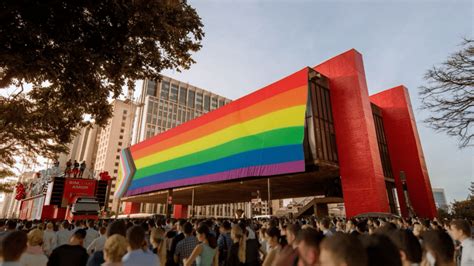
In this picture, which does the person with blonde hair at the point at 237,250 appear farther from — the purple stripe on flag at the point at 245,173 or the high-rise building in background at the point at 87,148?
the high-rise building in background at the point at 87,148

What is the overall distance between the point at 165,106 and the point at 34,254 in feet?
284

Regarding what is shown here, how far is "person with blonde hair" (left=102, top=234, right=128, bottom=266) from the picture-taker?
3035 millimetres

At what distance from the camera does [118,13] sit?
659cm

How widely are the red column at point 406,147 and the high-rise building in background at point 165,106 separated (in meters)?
64.3

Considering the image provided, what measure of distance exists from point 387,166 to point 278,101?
12.9 m

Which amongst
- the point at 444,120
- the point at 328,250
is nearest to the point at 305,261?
the point at 328,250

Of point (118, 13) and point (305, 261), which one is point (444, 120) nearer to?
point (305, 261)

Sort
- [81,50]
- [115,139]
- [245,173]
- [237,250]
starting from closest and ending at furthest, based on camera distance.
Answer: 1. [237,250]
2. [81,50]
3. [245,173]
4. [115,139]

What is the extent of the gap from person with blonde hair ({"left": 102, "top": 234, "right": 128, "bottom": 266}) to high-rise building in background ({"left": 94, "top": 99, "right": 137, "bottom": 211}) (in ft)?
295

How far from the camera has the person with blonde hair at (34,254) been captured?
3981 mm

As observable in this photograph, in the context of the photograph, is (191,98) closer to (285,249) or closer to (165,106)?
(165,106)

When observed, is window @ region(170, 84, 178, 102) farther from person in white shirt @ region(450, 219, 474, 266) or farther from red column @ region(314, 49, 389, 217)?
person in white shirt @ region(450, 219, 474, 266)

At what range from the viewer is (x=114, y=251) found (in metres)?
3.06

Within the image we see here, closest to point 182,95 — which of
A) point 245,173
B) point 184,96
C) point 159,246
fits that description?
point 184,96
